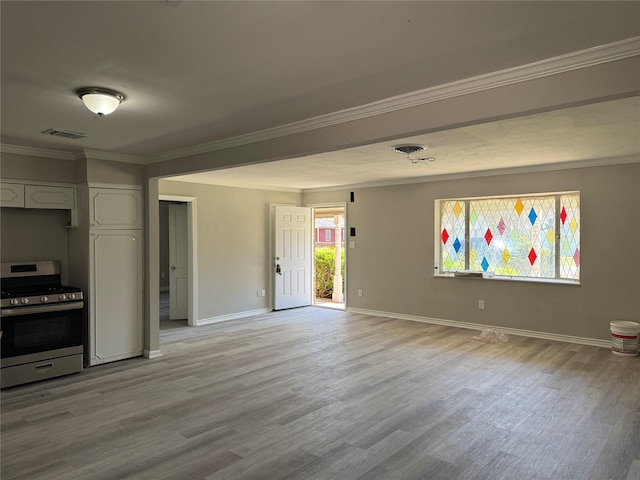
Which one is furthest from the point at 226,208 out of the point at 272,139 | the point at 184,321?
the point at 272,139

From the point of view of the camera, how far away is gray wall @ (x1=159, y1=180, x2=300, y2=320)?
7082 millimetres

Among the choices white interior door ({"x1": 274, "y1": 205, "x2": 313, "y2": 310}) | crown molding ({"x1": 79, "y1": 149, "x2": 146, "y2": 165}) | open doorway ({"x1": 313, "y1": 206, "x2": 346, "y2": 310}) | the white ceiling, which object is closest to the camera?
the white ceiling

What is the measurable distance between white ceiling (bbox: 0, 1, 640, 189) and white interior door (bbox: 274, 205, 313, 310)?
4352 millimetres

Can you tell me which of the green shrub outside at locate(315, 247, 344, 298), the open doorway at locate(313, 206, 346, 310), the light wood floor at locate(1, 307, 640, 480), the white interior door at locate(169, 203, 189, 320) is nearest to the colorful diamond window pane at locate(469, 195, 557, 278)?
the light wood floor at locate(1, 307, 640, 480)

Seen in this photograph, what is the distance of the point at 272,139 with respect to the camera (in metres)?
3.76

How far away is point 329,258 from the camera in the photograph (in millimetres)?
10234

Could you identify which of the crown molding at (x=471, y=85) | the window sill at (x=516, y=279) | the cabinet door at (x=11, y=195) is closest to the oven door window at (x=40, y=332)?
the cabinet door at (x=11, y=195)

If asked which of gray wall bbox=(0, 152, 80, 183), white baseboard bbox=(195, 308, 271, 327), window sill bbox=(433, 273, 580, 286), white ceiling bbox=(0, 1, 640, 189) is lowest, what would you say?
white baseboard bbox=(195, 308, 271, 327)

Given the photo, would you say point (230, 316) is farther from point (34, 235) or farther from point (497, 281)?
point (497, 281)

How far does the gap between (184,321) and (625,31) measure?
6.88 m

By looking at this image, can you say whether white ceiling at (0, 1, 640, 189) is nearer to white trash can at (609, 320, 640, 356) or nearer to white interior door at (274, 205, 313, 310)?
white trash can at (609, 320, 640, 356)

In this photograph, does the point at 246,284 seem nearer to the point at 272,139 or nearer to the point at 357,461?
the point at 272,139

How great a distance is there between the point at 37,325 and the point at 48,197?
1.35 meters

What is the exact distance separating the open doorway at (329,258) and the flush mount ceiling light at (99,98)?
649cm
